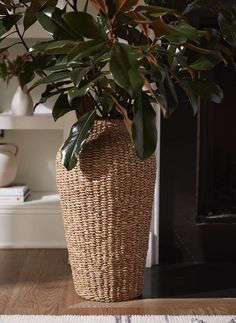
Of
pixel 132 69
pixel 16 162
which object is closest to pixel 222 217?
pixel 16 162

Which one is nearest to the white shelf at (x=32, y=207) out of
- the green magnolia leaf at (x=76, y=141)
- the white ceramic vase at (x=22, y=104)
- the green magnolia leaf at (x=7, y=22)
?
the white ceramic vase at (x=22, y=104)

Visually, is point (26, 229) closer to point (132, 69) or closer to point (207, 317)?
point (207, 317)

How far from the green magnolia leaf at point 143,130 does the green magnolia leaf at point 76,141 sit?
25cm

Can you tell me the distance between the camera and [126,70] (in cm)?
170

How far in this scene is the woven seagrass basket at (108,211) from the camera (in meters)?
2.20

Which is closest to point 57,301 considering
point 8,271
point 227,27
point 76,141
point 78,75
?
point 8,271

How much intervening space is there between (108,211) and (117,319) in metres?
0.37

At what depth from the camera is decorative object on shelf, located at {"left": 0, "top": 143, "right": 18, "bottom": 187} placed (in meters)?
2.99

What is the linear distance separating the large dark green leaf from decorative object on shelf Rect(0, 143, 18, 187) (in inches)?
54.0

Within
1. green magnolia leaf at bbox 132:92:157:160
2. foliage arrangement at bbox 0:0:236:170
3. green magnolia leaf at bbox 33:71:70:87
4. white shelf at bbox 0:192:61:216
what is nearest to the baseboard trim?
white shelf at bbox 0:192:61:216

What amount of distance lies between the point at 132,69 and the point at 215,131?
1.29 meters

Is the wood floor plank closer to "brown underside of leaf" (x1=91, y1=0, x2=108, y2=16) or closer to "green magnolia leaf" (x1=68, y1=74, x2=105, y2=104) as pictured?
"green magnolia leaf" (x1=68, y1=74, x2=105, y2=104)

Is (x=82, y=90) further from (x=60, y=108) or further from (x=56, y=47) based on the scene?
(x=60, y=108)

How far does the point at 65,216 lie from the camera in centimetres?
232
